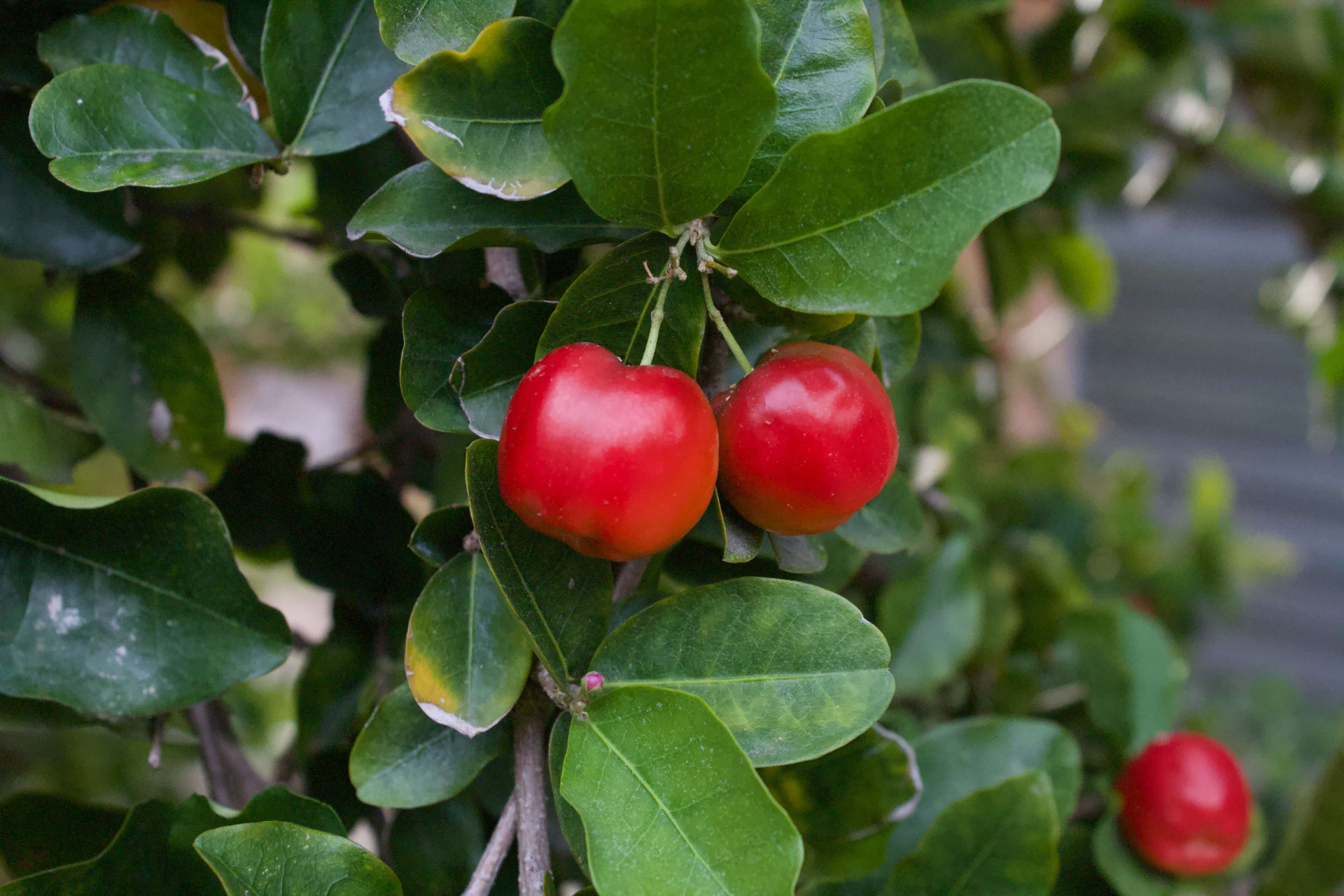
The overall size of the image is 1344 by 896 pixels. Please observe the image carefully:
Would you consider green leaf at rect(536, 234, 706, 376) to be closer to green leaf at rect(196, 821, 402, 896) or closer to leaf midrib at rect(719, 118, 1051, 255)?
leaf midrib at rect(719, 118, 1051, 255)

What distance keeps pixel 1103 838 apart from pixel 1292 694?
2463mm

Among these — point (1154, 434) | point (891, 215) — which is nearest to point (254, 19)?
point (891, 215)

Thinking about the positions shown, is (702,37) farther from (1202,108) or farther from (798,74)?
(1202,108)

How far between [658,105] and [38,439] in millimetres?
515

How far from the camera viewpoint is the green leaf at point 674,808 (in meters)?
0.38

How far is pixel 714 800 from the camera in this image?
0.40m

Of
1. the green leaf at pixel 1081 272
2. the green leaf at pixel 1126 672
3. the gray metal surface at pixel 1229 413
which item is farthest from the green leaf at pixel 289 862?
the gray metal surface at pixel 1229 413

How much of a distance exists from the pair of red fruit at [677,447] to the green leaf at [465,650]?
0.10 m

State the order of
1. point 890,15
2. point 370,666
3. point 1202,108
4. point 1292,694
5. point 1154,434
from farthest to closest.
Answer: point 1154,434, point 1292,694, point 1202,108, point 370,666, point 890,15

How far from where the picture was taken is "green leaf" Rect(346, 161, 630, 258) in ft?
1.45

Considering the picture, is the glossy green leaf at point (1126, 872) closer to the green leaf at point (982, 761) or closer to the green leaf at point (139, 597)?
the green leaf at point (982, 761)

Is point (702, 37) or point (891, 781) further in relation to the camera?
point (891, 781)

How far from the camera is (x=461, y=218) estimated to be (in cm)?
45

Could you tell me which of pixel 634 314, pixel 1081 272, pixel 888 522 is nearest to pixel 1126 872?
pixel 888 522
